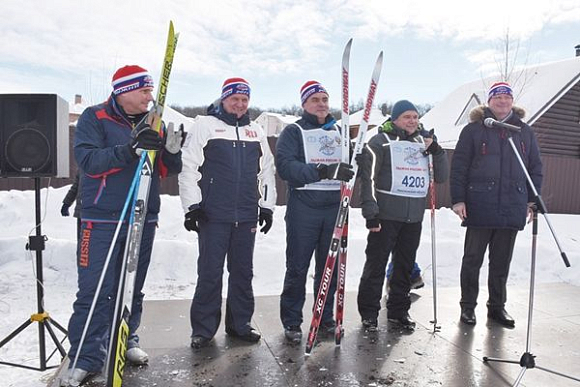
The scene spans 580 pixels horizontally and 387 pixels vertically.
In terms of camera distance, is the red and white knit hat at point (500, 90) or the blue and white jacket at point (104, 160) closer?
the blue and white jacket at point (104, 160)

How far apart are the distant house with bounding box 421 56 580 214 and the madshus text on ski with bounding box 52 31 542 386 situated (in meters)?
10.9

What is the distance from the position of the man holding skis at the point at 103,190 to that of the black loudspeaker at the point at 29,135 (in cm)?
78

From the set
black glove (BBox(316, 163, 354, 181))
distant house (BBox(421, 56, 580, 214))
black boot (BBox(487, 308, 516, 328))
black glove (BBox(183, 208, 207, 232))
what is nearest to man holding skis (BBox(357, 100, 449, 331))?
black glove (BBox(316, 163, 354, 181))

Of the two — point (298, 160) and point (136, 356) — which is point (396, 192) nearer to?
point (298, 160)

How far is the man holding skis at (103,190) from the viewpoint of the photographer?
2449 millimetres

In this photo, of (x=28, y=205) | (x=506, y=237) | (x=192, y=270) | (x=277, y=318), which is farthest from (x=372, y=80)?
(x=28, y=205)

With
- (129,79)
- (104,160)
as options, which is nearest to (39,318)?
(104,160)

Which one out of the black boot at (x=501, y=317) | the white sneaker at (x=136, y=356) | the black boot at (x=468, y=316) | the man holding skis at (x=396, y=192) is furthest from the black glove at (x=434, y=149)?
the white sneaker at (x=136, y=356)

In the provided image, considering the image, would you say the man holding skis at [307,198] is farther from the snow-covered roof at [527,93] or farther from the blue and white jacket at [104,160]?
the snow-covered roof at [527,93]

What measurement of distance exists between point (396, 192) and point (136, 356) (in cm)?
216

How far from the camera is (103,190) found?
254 cm

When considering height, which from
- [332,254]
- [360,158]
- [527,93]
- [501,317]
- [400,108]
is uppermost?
[527,93]

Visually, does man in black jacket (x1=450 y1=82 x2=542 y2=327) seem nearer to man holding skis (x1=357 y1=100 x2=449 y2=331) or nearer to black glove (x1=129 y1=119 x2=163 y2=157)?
man holding skis (x1=357 y1=100 x2=449 y2=331)

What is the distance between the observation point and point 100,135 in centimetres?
256
